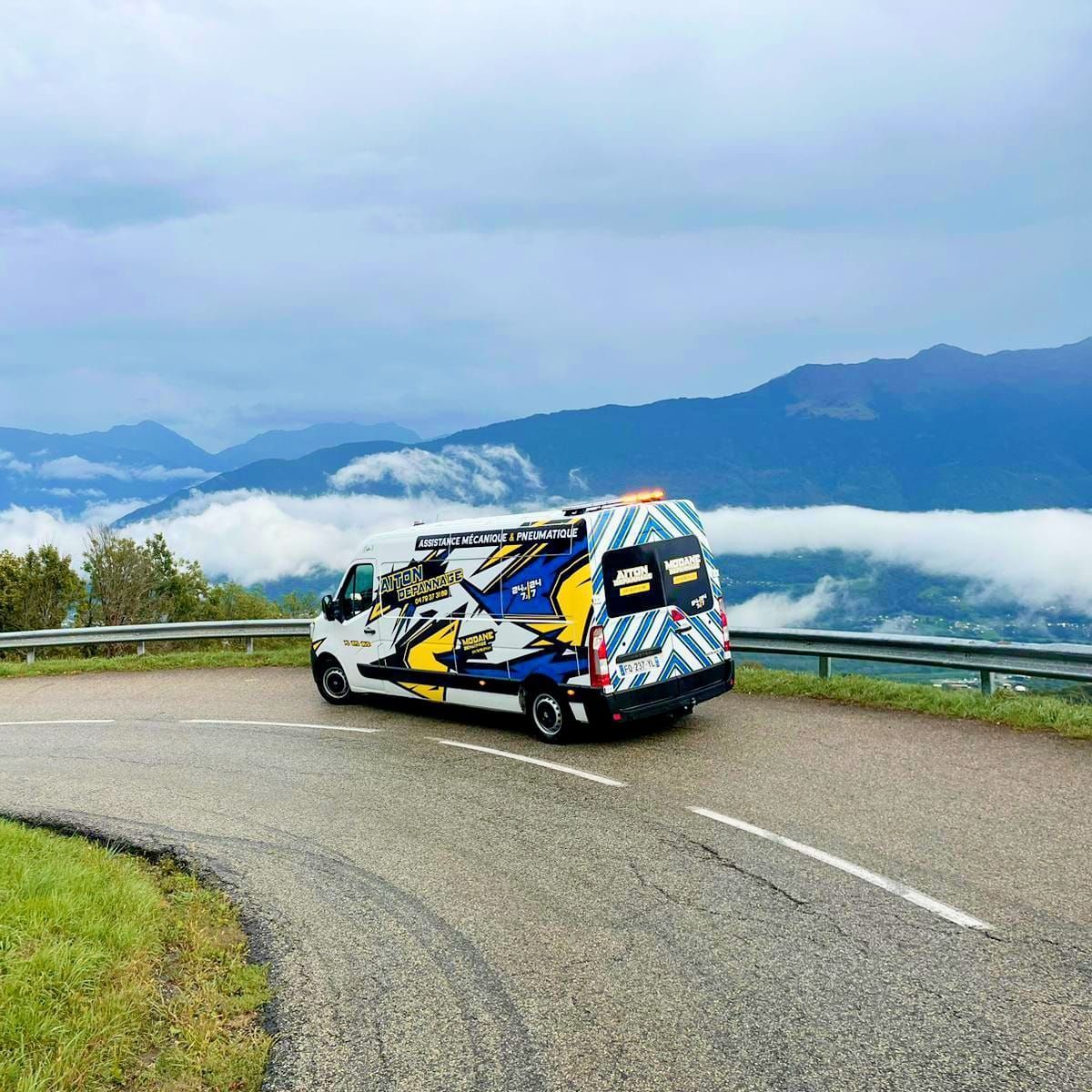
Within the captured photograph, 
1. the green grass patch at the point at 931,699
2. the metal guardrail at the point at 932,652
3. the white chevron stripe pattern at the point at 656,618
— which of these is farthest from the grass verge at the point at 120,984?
the metal guardrail at the point at 932,652

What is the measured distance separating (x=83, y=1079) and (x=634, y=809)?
449 cm

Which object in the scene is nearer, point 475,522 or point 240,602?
point 475,522

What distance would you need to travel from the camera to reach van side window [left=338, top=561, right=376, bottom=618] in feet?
41.1

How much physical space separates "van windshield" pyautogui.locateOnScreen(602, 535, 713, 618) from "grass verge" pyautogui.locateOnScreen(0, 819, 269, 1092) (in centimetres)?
496

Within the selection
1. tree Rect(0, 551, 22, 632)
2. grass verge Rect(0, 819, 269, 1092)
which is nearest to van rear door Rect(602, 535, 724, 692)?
grass verge Rect(0, 819, 269, 1092)

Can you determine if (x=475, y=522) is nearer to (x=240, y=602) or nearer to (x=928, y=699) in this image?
(x=928, y=699)

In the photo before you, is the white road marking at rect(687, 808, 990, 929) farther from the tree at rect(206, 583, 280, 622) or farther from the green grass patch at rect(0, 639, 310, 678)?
the tree at rect(206, 583, 280, 622)

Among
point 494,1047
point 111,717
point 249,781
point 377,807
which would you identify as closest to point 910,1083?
point 494,1047

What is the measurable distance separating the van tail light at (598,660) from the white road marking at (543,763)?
92 cm

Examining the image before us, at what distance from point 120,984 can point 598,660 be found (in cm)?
562

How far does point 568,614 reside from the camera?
32.0 ft

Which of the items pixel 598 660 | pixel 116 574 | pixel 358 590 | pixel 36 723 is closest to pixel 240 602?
pixel 116 574

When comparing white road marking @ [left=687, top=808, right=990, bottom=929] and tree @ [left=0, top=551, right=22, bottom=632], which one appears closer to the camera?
white road marking @ [left=687, top=808, right=990, bottom=929]

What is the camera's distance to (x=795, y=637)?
42.8 ft
